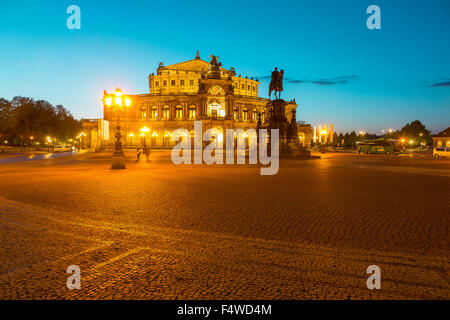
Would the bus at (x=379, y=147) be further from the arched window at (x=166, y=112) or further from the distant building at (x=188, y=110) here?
the arched window at (x=166, y=112)

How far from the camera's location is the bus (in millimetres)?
51812

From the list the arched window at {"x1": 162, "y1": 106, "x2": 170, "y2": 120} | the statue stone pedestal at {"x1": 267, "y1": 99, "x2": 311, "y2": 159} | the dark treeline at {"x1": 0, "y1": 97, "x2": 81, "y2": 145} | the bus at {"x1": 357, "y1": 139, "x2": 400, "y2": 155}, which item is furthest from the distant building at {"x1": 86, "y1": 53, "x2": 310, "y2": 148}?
the statue stone pedestal at {"x1": 267, "y1": 99, "x2": 311, "y2": 159}

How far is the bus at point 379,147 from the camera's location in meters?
51.8

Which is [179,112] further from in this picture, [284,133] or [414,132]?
[414,132]

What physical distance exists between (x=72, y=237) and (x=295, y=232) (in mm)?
4681

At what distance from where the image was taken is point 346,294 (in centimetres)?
364

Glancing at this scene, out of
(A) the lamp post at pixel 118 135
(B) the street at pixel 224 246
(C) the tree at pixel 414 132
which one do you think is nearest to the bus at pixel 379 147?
(B) the street at pixel 224 246

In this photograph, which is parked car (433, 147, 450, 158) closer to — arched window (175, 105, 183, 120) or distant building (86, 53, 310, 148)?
distant building (86, 53, 310, 148)

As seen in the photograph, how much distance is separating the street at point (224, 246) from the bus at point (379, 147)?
4768cm

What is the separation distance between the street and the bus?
47679 mm

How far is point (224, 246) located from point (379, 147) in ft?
185

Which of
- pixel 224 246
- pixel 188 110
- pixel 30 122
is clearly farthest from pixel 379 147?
pixel 30 122

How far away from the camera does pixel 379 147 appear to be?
53.4 metres

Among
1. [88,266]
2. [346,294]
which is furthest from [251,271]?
[88,266]
